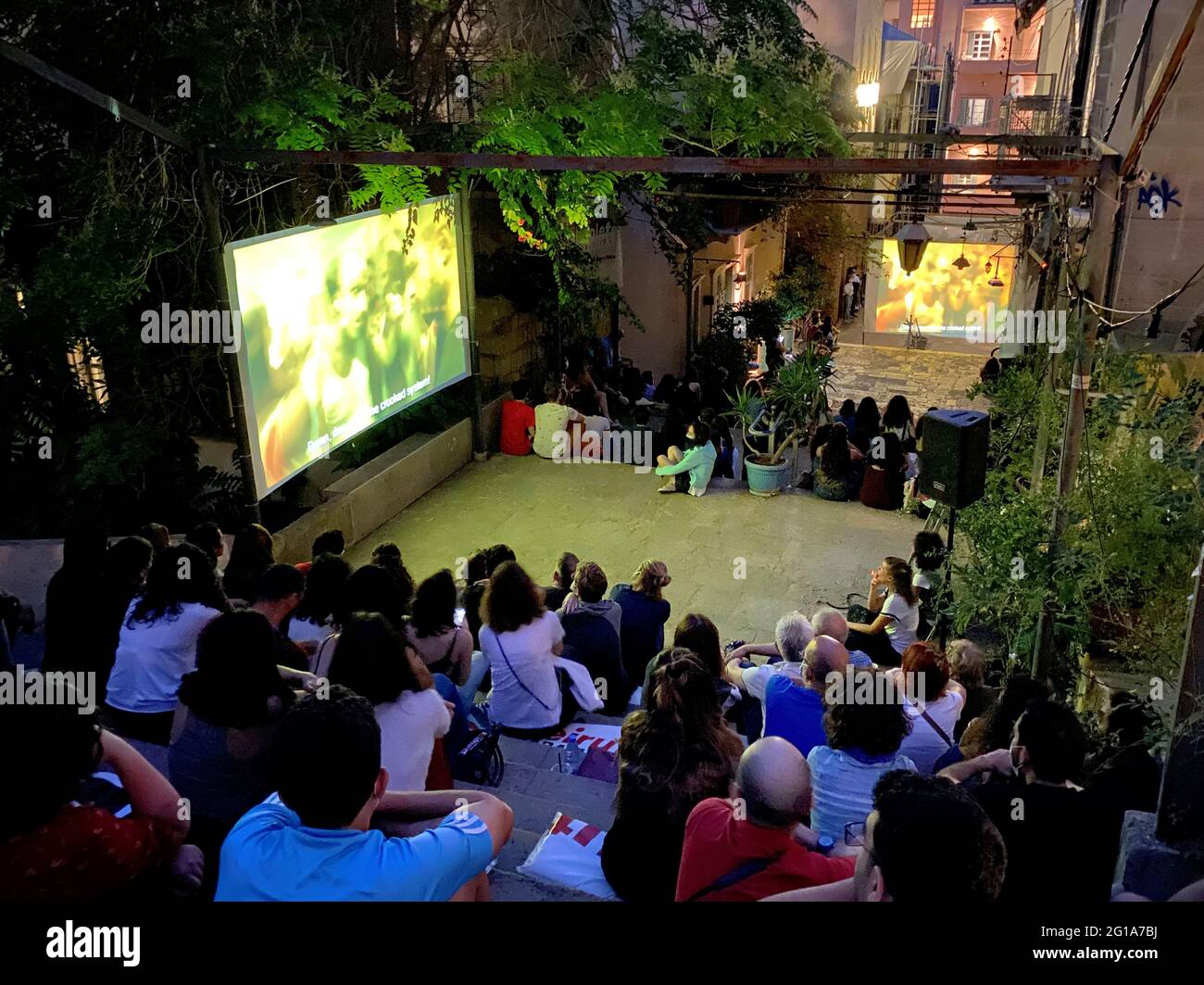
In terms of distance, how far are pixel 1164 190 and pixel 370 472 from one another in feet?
24.3

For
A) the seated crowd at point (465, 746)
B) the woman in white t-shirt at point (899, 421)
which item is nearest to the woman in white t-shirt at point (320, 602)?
the seated crowd at point (465, 746)

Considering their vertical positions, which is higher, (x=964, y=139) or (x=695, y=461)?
(x=964, y=139)

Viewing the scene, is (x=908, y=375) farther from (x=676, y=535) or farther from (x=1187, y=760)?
(x=1187, y=760)

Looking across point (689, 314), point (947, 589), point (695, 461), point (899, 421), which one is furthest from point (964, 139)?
point (689, 314)

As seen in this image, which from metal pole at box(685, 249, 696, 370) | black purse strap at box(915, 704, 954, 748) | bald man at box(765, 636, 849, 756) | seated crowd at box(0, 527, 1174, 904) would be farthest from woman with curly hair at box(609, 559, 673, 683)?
metal pole at box(685, 249, 696, 370)

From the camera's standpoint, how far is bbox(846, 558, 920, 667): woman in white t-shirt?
6.41 m

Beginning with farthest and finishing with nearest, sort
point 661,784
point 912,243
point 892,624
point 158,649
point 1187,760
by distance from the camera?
1. point 912,243
2. point 892,624
3. point 158,649
4. point 1187,760
5. point 661,784

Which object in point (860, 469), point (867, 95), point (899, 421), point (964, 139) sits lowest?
point (860, 469)

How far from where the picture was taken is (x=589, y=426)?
11.5 m

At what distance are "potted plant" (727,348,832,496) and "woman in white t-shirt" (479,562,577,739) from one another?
5.88 meters

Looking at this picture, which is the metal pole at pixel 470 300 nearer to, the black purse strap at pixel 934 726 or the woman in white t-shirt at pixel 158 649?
the woman in white t-shirt at pixel 158 649

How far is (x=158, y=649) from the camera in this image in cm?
413

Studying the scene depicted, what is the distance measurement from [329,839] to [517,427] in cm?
938

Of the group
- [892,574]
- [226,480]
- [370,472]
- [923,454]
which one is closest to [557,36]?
[370,472]
